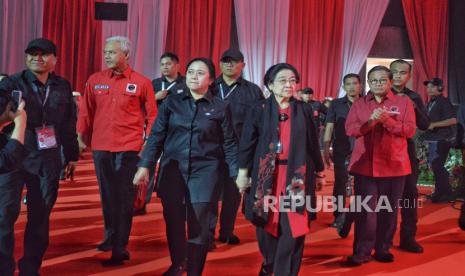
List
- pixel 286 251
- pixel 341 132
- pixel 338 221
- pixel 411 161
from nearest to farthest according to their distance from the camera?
pixel 286 251, pixel 411 161, pixel 341 132, pixel 338 221

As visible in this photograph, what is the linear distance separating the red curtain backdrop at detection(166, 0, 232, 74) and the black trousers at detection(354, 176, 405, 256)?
7.25m

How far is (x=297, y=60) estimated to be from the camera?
10906 mm

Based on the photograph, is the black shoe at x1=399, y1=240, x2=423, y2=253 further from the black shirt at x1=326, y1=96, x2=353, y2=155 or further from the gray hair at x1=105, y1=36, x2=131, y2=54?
the gray hair at x1=105, y1=36, x2=131, y2=54

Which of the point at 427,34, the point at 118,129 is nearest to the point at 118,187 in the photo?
the point at 118,129

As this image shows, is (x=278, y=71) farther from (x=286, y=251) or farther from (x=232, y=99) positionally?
(x=232, y=99)

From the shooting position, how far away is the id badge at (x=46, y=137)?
9.48 ft

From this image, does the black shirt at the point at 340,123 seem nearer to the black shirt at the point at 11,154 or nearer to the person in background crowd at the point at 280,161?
the person in background crowd at the point at 280,161

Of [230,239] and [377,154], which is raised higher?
[377,154]

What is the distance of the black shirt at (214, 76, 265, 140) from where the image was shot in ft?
13.4

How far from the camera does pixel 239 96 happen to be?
13.5 ft

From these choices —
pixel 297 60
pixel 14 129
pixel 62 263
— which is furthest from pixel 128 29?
pixel 14 129

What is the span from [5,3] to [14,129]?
8455 mm

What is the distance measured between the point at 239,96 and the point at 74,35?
274 inches

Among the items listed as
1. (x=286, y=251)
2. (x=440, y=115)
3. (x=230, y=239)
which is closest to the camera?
(x=286, y=251)
